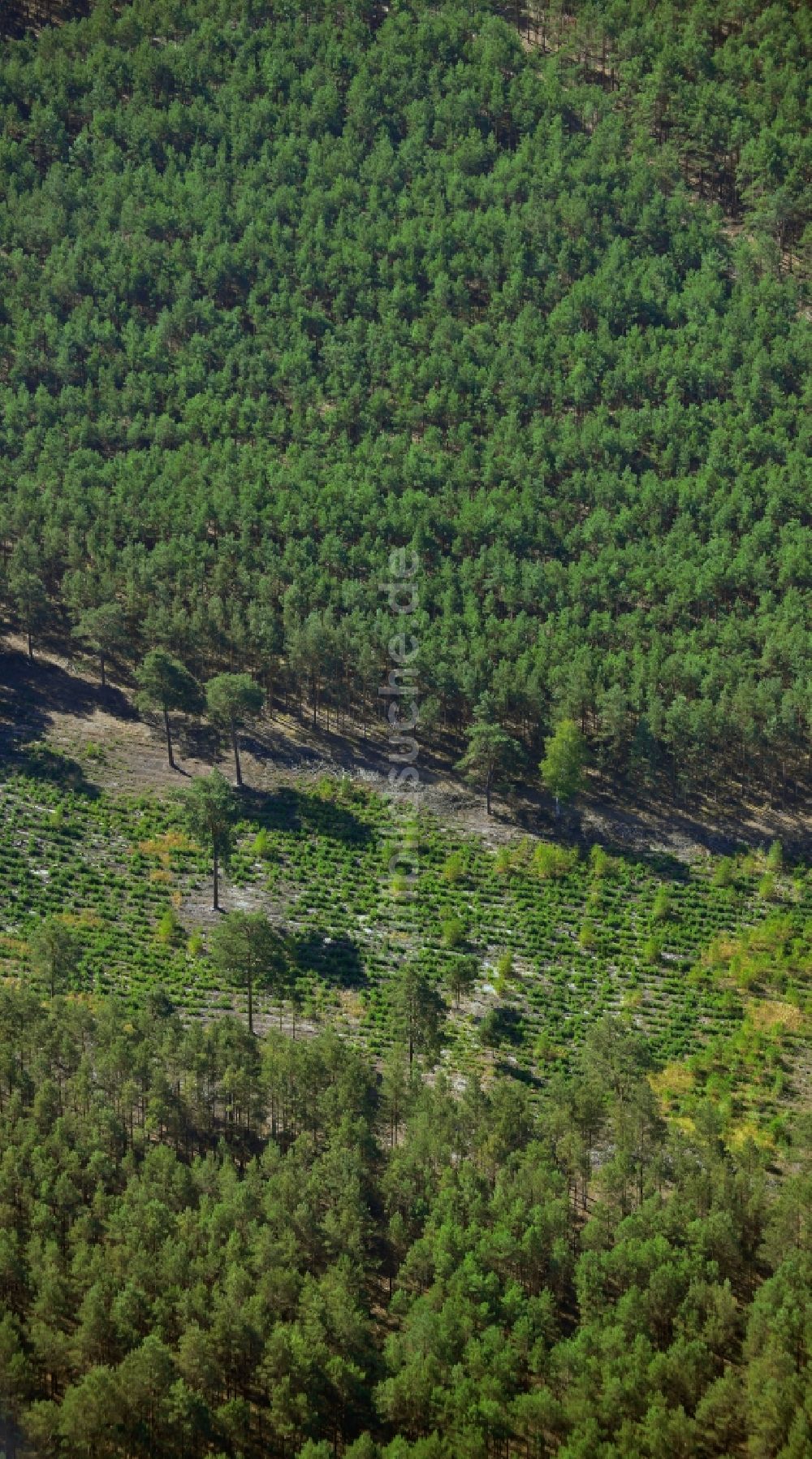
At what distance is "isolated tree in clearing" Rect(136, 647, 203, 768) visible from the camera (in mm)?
128875

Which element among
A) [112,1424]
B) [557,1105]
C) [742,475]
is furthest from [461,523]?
[112,1424]

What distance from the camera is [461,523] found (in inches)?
5950

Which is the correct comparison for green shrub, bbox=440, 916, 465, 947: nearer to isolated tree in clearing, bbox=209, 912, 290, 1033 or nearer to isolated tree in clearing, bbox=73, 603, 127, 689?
isolated tree in clearing, bbox=209, 912, 290, 1033

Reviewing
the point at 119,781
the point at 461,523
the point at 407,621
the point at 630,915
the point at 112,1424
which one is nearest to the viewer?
the point at 112,1424

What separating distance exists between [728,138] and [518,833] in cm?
10387

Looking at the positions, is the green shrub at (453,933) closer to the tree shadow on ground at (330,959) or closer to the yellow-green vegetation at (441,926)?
the yellow-green vegetation at (441,926)

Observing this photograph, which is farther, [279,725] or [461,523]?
[461,523]

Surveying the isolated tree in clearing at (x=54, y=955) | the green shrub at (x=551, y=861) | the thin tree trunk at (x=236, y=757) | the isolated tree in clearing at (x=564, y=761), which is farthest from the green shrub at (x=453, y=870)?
the isolated tree in clearing at (x=54, y=955)

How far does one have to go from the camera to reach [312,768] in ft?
434

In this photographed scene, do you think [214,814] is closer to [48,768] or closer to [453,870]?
[453,870]

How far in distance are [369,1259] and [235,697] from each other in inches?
1974

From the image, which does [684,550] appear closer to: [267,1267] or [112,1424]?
[267,1267]

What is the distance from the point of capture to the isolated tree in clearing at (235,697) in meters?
129

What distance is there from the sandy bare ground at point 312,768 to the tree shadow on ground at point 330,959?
15179mm
